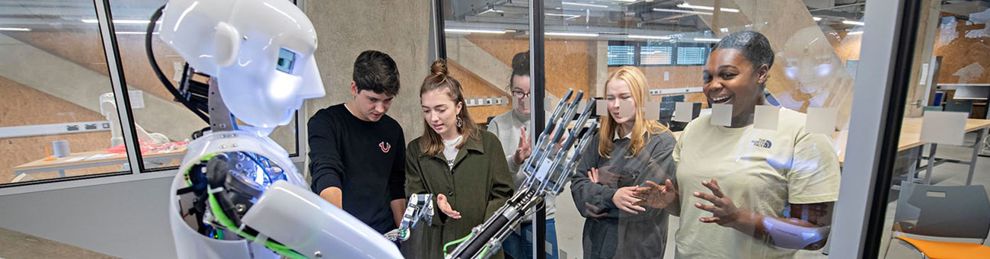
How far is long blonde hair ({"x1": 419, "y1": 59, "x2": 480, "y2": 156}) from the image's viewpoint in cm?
136

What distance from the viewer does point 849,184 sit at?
0.80m

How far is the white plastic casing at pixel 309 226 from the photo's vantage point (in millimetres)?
521

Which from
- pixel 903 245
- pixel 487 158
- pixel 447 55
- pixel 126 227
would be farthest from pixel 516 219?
pixel 126 227

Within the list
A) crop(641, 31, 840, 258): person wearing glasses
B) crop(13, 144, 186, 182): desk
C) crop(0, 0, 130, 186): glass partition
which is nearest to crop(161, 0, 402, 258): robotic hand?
crop(641, 31, 840, 258): person wearing glasses

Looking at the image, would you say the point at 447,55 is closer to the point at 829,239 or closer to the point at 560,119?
the point at 560,119

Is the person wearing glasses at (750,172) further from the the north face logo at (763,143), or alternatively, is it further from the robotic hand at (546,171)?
the robotic hand at (546,171)

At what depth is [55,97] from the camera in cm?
269

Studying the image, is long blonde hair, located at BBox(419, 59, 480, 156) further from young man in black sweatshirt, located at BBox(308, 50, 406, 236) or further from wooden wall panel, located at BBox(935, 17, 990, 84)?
wooden wall panel, located at BBox(935, 17, 990, 84)

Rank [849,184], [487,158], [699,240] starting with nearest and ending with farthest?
[849,184]
[699,240]
[487,158]

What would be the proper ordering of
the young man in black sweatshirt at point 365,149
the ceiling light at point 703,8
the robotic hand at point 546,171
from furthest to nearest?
1. the young man in black sweatshirt at point 365,149
2. the ceiling light at point 703,8
3. the robotic hand at point 546,171

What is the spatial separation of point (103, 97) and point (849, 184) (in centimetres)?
390

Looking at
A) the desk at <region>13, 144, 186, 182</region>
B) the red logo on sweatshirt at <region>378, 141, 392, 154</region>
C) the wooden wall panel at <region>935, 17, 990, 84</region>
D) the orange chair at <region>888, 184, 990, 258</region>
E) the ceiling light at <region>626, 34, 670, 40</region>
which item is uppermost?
the ceiling light at <region>626, 34, 670, 40</region>

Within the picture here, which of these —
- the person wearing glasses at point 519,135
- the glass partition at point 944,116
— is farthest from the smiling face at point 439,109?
the glass partition at point 944,116

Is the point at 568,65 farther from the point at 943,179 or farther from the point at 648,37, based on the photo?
the point at 943,179
